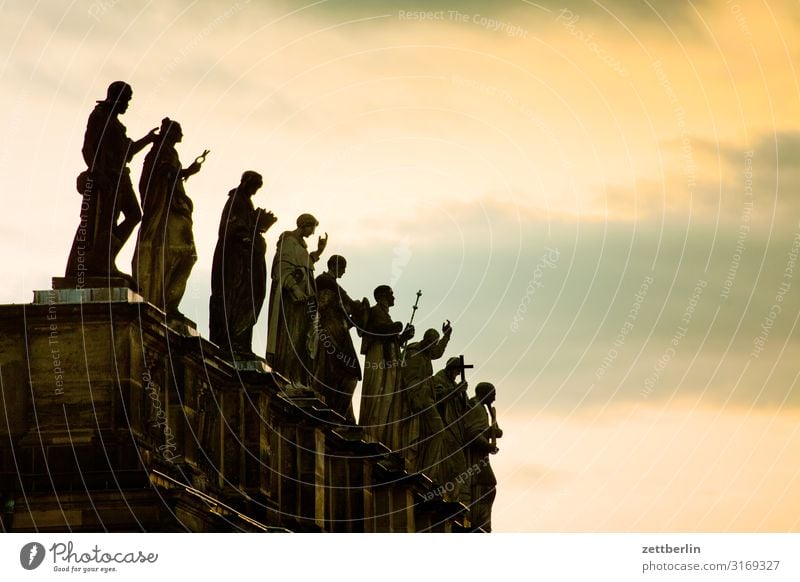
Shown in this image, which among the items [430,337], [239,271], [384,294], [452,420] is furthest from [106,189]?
[452,420]

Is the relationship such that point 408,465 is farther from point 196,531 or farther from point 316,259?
point 196,531

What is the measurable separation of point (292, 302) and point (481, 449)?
43.2ft

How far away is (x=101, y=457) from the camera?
41.8m

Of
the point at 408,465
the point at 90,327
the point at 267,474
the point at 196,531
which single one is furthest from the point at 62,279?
the point at 408,465

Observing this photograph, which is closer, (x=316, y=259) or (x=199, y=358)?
(x=199, y=358)

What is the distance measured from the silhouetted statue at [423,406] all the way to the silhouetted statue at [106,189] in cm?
1564

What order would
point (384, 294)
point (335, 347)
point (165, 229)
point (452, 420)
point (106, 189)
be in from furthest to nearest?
point (452, 420) → point (384, 294) → point (335, 347) → point (165, 229) → point (106, 189)

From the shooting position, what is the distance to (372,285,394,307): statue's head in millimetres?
56438

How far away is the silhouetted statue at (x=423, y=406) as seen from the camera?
192 feet

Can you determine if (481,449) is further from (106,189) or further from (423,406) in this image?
(106,189)

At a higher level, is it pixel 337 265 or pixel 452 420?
pixel 337 265

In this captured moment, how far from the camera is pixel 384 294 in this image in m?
56.6

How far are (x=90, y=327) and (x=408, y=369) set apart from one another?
16.7 m
